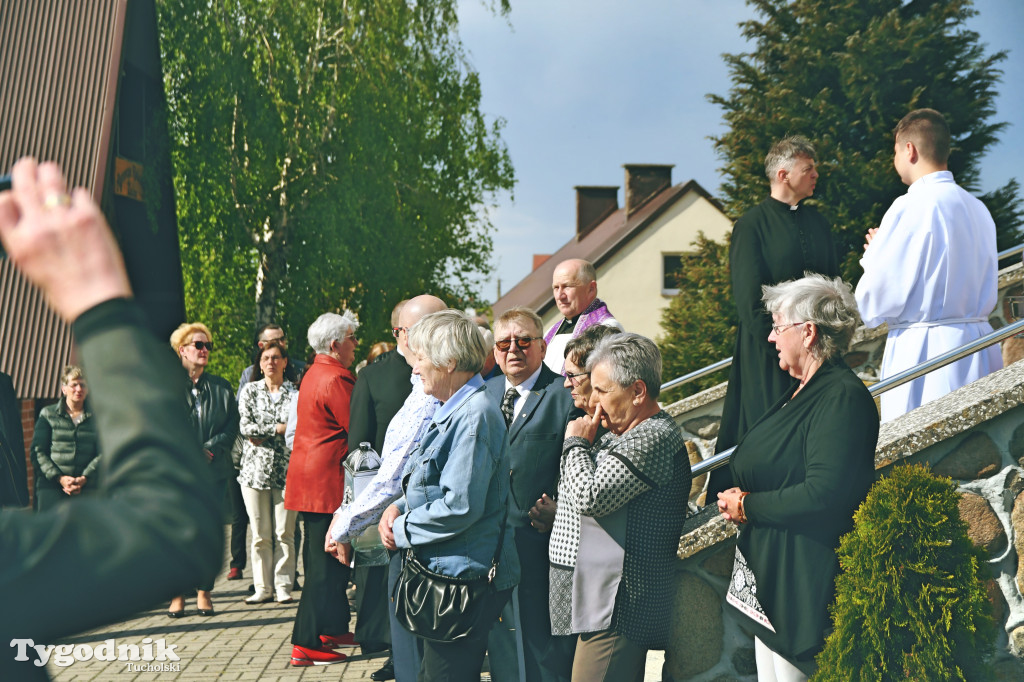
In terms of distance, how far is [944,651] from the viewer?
309cm

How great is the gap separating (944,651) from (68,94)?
15.2 m

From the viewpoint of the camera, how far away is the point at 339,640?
6.49 m

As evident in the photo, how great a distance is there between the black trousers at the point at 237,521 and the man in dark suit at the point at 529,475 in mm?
4979

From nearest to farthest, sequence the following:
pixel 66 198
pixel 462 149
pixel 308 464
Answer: pixel 66 198, pixel 308 464, pixel 462 149

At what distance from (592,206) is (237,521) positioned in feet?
130

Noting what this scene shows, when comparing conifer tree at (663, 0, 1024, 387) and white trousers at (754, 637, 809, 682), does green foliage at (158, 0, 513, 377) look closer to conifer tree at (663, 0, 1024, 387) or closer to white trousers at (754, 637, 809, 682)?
conifer tree at (663, 0, 1024, 387)

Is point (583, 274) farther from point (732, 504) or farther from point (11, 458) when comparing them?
point (11, 458)

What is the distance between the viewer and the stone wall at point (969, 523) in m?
3.73

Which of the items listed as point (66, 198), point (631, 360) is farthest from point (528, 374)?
point (66, 198)

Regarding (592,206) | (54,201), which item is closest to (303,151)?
(54,201)

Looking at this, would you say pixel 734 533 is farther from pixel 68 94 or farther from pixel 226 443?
pixel 68 94

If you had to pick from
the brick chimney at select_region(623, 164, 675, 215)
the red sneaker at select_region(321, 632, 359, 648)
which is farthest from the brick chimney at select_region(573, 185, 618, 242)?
the red sneaker at select_region(321, 632, 359, 648)

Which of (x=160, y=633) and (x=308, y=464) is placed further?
(x=160, y=633)

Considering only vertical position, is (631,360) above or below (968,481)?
above
